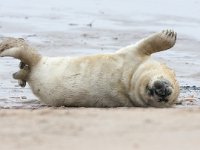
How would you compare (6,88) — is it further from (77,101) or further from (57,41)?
(57,41)

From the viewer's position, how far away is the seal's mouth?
265 inches

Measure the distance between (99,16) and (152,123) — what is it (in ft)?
33.9

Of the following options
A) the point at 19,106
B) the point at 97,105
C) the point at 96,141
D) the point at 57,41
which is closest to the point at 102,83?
the point at 97,105

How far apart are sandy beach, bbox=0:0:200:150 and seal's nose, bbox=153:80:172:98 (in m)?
0.25

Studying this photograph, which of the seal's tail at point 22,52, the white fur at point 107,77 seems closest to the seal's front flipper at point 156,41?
the white fur at point 107,77

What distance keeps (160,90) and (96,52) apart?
4407mm

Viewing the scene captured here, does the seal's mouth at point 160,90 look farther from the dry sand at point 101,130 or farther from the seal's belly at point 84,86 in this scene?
the dry sand at point 101,130

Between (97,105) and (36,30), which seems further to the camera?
(36,30)

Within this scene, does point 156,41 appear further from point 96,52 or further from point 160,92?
point 96,52

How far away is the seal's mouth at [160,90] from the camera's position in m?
6.74

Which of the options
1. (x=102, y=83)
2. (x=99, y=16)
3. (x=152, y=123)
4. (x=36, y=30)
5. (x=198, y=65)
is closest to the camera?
(x=152, y=123)

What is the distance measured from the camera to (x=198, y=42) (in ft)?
40.2

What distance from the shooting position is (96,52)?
11109 millimetres

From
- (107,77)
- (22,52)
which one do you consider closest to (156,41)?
(107,77)
